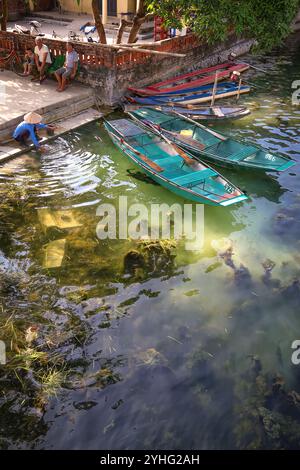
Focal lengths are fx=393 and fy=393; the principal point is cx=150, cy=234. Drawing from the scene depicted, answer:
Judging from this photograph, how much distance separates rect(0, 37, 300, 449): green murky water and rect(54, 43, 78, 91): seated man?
237 inches

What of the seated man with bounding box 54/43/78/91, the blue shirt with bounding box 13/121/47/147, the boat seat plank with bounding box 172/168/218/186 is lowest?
the boat seat plank with bounding box 172/168/218/186

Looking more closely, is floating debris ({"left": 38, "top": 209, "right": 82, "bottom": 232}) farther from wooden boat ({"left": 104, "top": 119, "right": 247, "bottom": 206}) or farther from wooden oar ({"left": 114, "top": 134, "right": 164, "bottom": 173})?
wooden oar ({"left": 114, "top": 134, "right": 164, "bottom": 173})

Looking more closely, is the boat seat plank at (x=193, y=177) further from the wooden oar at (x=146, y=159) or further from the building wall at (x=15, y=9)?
the building wall at (x=15, y=9)

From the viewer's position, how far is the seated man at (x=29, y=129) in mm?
13070

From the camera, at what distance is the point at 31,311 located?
8133 mm

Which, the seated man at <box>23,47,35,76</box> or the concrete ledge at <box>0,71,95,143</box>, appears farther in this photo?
the seated man at <box>23,47,35,76</box>

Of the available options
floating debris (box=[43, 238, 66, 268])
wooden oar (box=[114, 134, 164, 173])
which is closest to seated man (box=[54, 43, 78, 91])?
wooden oar (box=[114, 134, 164, 173])

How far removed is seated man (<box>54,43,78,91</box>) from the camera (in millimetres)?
16661

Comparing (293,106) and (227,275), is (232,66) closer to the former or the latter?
(293,106)

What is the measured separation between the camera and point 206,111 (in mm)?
16859

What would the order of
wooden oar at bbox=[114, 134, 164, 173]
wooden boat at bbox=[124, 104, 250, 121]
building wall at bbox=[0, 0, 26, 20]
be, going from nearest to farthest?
wooden oar at bbox=[114, 134, 164, 173]
wooden boat at bbox=[124, 104, 250, 121]
building wall at bbox=[0, 0, 26, 20]

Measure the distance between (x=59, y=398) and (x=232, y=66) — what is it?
2121cm

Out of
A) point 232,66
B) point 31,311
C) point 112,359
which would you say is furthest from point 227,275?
point 232,66
